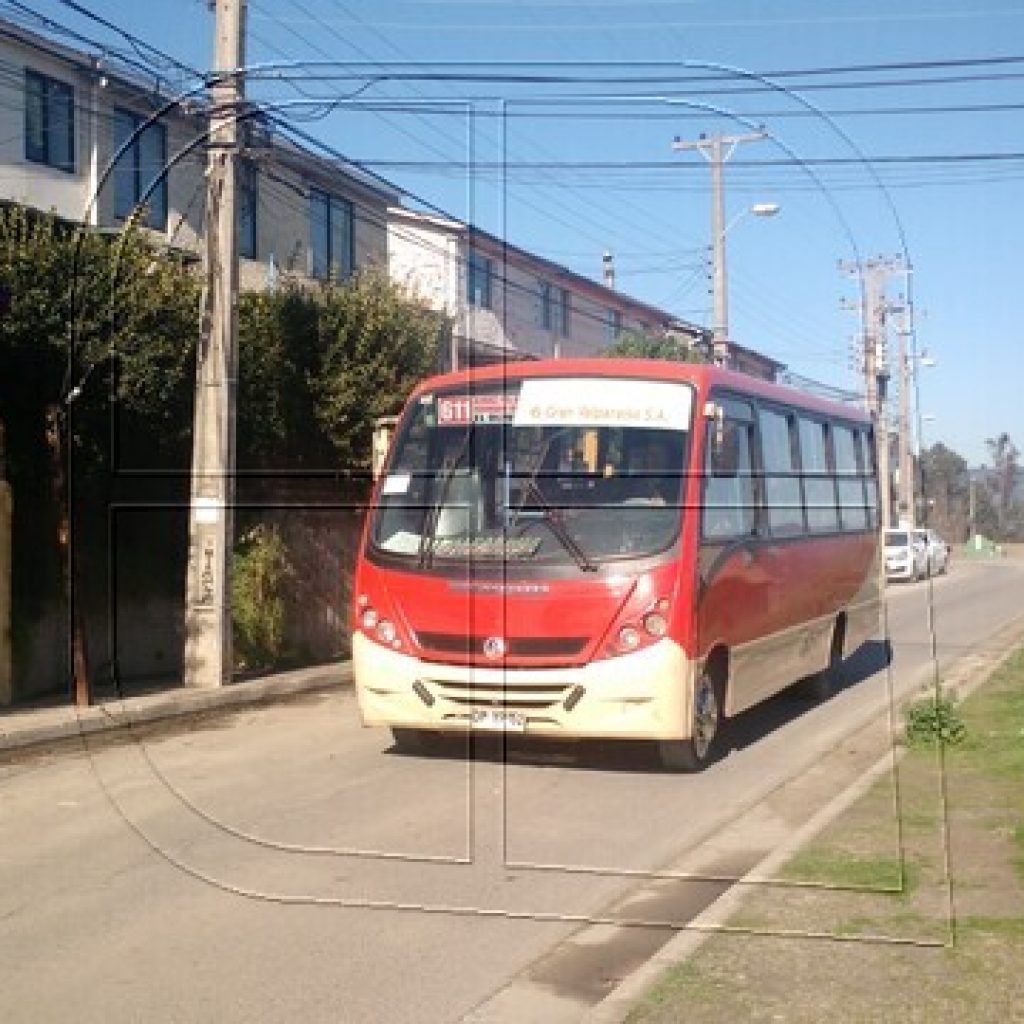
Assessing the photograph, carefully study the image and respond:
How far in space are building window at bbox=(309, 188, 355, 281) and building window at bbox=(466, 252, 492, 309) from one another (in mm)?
10196

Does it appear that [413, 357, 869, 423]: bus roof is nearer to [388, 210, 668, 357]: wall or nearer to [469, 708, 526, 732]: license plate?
[388, 210, 668, 357]: wall

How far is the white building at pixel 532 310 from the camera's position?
693 cm

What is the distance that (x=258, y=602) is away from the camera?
13.9 m

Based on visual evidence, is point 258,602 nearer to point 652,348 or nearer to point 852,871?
point 652,348

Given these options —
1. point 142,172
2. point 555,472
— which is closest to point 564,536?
point 555,472

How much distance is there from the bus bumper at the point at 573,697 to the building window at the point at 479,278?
230 cm

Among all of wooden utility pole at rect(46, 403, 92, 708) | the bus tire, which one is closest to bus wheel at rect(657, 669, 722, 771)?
the bus tire

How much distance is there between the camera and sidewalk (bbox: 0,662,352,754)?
10281mm

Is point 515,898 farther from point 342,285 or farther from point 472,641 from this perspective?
point 342,285

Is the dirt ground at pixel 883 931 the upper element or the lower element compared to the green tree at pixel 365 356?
lower

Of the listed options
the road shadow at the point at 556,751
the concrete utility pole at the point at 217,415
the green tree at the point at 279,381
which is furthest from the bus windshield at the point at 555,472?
the green tree at the point at 279,381

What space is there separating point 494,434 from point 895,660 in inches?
330

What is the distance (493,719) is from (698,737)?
141cm

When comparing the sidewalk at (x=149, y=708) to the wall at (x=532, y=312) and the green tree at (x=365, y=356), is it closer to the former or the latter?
the green tree at (x=365, y=356)
